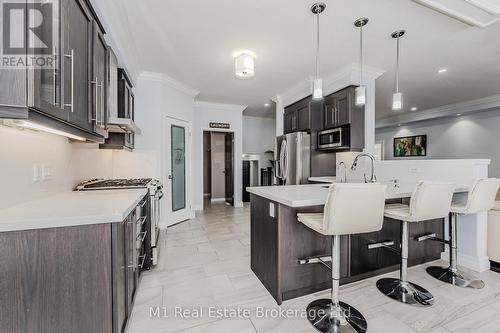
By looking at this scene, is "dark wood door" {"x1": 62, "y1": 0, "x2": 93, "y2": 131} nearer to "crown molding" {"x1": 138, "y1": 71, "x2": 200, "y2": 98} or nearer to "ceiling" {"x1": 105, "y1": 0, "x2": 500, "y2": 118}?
"ceiling" {"x1": 105, "y1": 0, "x2": 500, "y2": 118}

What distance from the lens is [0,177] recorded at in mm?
1299

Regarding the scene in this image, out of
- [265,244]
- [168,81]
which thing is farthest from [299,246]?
[168,81]

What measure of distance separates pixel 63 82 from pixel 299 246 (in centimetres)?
203

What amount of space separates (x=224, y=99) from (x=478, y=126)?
6.87m

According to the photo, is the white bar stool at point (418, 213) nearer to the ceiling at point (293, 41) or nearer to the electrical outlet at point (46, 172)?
the ceiling at point (293, 41)

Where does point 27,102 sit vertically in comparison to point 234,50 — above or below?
below

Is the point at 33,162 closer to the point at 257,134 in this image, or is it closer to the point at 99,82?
the point at 99,82

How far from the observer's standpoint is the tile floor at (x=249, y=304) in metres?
1.64

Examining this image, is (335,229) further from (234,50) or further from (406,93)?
(406,93)

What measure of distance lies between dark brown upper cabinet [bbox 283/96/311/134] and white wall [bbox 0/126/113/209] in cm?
361

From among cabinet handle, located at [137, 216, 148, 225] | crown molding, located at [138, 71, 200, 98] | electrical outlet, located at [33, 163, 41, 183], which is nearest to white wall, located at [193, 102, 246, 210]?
crown molding, located at [138, 71, 200, 98]

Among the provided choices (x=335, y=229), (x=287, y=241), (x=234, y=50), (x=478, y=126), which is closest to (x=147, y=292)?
(x=287, y=241)

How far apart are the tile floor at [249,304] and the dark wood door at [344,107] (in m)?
2.27

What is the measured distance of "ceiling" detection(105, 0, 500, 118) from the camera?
7.36ft
